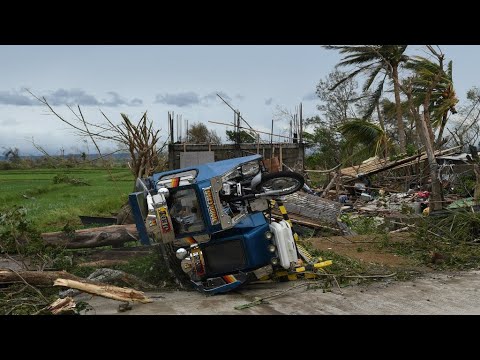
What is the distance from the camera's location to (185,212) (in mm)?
6988

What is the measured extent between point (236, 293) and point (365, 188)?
13.3m

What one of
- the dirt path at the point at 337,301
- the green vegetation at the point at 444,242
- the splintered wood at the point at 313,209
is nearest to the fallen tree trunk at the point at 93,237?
the dirt path at the point at 337,301

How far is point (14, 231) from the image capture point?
8852 mm

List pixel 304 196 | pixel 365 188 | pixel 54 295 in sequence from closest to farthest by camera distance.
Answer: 1. pixel 54 295
2. pixel 304 196
3. pixel 365 188

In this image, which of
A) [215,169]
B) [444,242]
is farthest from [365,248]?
[215,169]

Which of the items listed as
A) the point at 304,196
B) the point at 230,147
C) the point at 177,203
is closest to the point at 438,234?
the point at 304,196

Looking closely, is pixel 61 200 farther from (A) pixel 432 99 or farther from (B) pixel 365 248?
(A) pixel 432 99

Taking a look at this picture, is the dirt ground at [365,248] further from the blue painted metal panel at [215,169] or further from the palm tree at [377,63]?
the palm tree at [377,63]

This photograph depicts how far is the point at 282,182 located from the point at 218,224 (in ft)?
3.82

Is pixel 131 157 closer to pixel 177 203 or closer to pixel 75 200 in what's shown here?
pixel 177 203

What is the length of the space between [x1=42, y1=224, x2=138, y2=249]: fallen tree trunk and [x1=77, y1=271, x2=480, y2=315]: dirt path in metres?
3.19

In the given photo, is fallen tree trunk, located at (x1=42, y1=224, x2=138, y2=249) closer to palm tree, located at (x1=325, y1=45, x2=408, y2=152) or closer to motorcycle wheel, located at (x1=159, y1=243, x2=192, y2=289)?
motorcycle wheel, located at (x1=159, y1=243, x2=192, y2=289)

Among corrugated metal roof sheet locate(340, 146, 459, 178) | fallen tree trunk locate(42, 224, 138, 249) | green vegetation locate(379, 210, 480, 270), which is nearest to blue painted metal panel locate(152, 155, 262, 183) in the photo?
fallen tree trunk locate(42, 224, 138, 249)

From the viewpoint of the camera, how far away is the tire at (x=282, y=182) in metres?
7.27
